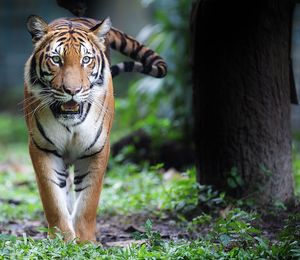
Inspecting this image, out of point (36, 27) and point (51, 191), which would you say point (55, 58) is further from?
point (51, 191)

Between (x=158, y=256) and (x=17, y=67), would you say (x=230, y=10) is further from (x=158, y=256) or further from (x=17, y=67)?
(x=17, y=67)

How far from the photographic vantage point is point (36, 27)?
5.50m

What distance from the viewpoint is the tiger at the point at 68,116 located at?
17.5 feet

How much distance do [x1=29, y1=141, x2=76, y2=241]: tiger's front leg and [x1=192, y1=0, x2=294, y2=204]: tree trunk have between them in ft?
5.35

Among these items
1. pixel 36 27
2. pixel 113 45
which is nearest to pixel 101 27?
pixel 36 27

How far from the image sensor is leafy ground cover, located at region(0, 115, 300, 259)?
470 centimetres

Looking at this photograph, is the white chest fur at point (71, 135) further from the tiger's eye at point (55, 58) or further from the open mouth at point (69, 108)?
the tiger's eye at point (55, 58)

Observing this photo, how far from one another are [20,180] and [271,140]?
12.7 ft

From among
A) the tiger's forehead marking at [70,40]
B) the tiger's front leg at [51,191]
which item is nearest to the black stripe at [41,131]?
the tiger's front leg at [51,191]

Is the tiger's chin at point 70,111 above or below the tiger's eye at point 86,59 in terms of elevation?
below

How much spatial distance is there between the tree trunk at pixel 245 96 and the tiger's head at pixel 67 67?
118 cm

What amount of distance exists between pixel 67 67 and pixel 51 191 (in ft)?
2.98

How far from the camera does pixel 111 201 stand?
303 inches

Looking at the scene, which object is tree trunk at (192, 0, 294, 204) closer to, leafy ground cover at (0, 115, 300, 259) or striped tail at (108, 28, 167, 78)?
leafy ground cover at (0, 115, 300, 259)
